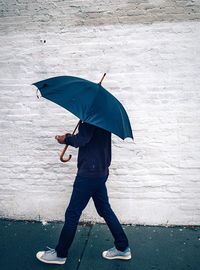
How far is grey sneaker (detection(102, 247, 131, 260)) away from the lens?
11.6 feet

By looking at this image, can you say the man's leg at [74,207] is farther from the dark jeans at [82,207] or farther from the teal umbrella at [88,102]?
the teal umbrella at [88,102]

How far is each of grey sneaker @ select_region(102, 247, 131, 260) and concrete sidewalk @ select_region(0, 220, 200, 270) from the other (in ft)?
0.16

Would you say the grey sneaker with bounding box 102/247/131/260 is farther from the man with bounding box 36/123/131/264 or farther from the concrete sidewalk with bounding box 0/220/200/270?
the man with bounding box 36/123/131/264

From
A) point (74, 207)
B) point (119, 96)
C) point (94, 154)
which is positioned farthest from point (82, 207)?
point (119, 96)

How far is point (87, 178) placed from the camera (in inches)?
123

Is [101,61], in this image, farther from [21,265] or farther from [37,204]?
[21,265]

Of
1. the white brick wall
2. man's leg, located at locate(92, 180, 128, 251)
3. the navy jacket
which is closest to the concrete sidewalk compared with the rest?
the white brick wall

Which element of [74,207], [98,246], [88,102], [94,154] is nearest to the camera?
[88,102]

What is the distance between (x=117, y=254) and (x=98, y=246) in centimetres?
36

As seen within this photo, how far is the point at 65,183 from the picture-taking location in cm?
430

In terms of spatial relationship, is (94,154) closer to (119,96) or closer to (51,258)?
(119,96)

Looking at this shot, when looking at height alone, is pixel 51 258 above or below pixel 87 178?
below

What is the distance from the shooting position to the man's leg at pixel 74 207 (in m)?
3.15

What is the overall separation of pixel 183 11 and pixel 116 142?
182cm
